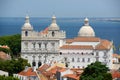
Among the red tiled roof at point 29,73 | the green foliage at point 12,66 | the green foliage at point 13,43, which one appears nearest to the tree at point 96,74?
the red tiled roof at point 29,73

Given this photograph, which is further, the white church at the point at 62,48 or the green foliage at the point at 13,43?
the green foliage at the point at 13,43

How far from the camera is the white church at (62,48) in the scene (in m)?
71.9

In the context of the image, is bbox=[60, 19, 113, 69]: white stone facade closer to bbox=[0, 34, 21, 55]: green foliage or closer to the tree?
bbox=[0, 34, 21, 55]: green foliage

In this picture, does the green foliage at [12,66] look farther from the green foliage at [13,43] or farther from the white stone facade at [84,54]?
the green foliage at [13,43]

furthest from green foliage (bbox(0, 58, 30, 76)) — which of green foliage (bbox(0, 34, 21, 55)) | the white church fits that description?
green foliage (bbox(0, 34, 21, 55))

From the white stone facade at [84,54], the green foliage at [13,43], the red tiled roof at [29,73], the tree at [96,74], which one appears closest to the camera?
the tree at [96,74]

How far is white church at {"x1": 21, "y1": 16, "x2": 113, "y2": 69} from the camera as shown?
7188 cm

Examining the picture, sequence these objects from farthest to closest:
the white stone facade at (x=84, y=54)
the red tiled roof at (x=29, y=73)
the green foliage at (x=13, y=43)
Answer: the green foliage at (x=13, y=43) < the white stone facade at (x=84, y=54) < the red tiled roof at (x=29, y=73)

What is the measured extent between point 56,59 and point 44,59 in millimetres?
2011

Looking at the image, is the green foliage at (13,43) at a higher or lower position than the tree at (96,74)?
higher

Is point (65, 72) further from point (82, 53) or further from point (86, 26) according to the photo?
point (86, 26)

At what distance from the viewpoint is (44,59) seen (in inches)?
2931

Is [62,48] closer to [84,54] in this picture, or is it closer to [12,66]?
[84,54]

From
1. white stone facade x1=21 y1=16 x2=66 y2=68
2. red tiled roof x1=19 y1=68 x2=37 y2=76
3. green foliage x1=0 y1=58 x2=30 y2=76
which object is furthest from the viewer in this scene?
white stone facade x1=21 y1=16 x2=66 y2=68
